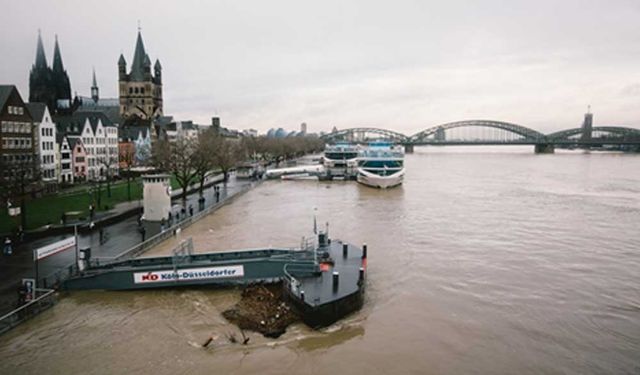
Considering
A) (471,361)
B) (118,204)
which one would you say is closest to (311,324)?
(471,361)

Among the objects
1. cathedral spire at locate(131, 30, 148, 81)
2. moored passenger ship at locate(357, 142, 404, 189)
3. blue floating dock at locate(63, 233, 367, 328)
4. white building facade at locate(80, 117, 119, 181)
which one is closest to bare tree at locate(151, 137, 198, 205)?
white building facade at locate(80, 117, 119, 181)

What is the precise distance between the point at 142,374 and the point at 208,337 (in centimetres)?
249

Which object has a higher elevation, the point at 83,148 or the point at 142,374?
the point at 83,148

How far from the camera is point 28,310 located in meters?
16.0

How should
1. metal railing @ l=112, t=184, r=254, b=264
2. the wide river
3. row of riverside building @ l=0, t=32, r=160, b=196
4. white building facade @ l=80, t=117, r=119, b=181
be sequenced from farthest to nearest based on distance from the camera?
white building facade @ l=80, t=117, r=119, b=181 < row of riverside building @ l=0, t=32, r=160, b=196 < metal railing @ l=112, t=184, r=254, b=264 < the wide river

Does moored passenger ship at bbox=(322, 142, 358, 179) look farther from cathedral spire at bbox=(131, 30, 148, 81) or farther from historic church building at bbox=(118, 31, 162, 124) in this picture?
cathedral spire at bbox=(131, 30, 148, 81)

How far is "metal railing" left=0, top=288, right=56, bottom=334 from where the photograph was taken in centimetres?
1498

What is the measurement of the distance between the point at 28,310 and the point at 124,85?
115 m

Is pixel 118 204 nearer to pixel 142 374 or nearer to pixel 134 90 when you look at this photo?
pixel 142 374

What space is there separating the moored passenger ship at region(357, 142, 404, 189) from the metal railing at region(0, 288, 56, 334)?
4772 centimetres

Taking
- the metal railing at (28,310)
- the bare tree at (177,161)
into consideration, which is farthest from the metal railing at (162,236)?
the bare tree at (177,161)

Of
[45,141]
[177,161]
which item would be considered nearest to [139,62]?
[45,141]

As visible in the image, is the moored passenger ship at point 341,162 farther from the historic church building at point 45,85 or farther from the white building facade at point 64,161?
the historic church building at point 45,85

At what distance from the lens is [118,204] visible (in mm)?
38062
